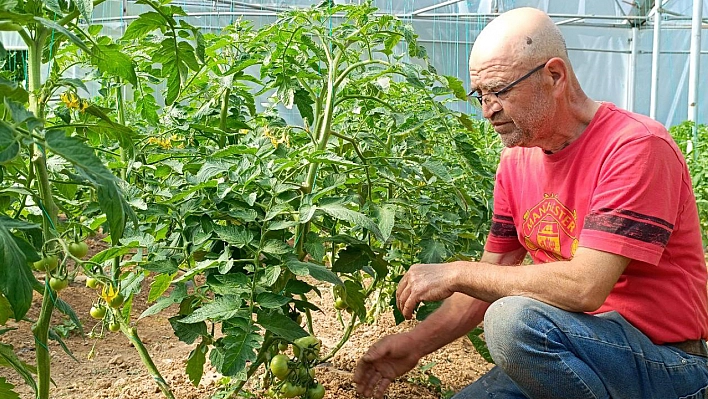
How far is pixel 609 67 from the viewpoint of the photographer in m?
12.5

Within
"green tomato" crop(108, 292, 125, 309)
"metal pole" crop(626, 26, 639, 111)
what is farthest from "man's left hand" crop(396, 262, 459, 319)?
"metal pole" crop(626, 26, 639, 111)

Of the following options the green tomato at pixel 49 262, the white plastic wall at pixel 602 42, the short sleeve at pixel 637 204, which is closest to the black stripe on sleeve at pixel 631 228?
the short sleeve at pixel 637 204

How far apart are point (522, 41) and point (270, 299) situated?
2.56 feet

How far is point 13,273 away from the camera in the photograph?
1021mm

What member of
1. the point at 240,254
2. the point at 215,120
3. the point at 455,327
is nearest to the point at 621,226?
the point at 455,327

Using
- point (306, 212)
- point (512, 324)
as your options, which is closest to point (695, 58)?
point (512, 324)

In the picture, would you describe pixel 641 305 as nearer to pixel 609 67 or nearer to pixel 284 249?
pixel 284 249

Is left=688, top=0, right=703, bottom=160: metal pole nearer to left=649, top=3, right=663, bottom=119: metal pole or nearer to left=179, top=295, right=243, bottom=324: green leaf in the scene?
left=649, top=3, right=663, bottom=119: metal pole

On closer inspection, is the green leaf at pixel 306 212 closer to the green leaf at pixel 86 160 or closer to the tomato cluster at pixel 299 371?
the tomato cluster at pixel 299 371

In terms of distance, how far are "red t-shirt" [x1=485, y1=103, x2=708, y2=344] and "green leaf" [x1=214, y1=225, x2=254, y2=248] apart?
27.0 inches

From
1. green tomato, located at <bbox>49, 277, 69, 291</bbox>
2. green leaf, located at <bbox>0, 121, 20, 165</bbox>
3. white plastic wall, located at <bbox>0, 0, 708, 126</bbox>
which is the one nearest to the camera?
green leaf, located at <bbox>0, 121, 20, 165</bbox>

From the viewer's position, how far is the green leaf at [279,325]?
157 centimetres

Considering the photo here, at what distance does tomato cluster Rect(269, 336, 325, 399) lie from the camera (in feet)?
5.68

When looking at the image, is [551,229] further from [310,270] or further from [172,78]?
[172,78]
